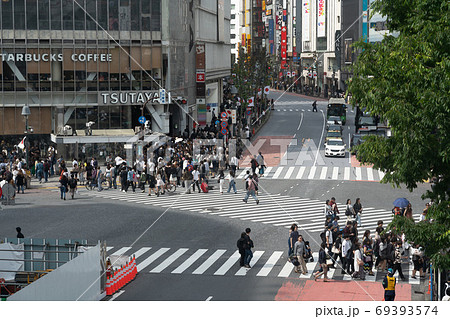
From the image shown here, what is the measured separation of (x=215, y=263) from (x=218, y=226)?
21.1 ft

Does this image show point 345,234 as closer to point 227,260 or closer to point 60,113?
point 227,260

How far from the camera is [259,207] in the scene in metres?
38.1

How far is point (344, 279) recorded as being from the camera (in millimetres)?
25609

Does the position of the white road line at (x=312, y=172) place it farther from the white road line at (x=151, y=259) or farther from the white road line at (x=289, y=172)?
the white road line at (x=151, y=259)

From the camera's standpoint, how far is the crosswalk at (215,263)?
2586 cm

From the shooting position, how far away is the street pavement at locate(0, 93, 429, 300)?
79.2 ft

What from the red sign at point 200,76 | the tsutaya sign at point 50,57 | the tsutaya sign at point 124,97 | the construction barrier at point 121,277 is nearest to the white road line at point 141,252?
the construction barrier at point 121,277

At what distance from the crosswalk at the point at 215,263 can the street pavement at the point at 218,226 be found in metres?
0.03

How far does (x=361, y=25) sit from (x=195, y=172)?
257 feet

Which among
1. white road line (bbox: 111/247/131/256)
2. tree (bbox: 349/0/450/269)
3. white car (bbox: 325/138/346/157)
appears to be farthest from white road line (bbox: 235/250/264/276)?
white car (bbox: 325/138/346/157)

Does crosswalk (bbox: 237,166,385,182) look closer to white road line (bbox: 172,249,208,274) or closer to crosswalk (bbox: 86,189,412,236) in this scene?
crosswalk (bbox: 86,189,412,236)

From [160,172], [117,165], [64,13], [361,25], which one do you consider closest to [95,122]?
[64,13]

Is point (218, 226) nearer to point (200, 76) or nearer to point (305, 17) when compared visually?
point (200, 76)

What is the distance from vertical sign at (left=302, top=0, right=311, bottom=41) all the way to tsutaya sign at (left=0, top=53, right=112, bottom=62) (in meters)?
93.5
